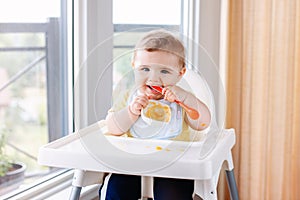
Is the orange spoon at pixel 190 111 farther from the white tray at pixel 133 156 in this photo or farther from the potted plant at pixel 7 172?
the potted plant at pixel 7 172

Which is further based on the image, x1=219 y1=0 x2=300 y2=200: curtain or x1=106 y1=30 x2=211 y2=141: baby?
x1=219 y1=0 x2=300 y2=200: curtain

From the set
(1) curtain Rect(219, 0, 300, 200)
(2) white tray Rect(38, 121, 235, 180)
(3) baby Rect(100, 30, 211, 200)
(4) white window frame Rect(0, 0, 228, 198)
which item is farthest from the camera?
(1) curtain Rect(219, 0, 300, 200)

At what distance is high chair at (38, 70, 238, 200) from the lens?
43.2 inches

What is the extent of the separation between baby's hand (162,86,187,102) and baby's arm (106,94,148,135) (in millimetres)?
52

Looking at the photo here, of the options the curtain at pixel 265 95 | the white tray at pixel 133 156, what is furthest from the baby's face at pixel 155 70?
the curtain at pixel 265 95

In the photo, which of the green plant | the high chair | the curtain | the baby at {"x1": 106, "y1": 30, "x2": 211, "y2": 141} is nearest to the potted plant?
the green plant

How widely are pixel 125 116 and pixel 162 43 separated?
0.21 m

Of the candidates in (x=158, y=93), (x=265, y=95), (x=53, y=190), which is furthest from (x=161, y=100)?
(x=265, y=95)

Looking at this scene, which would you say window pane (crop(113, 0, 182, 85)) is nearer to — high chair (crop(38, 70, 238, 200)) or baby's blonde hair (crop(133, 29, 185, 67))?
baby's blonde hair (crop(133, 29, 185, 67))

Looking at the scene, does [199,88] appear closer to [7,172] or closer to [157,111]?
[157,111]

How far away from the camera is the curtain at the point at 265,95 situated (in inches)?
74.6

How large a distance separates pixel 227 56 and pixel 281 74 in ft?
0.71

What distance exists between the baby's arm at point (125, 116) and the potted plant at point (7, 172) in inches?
13.2

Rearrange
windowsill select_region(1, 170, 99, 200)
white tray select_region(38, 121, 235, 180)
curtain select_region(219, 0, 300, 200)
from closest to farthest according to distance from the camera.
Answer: white tray select_region(38, 121, 235, 180)
windowsill select_region(1, 170, 99, 200)
curtain select_region(219, 0, 300, 200)
